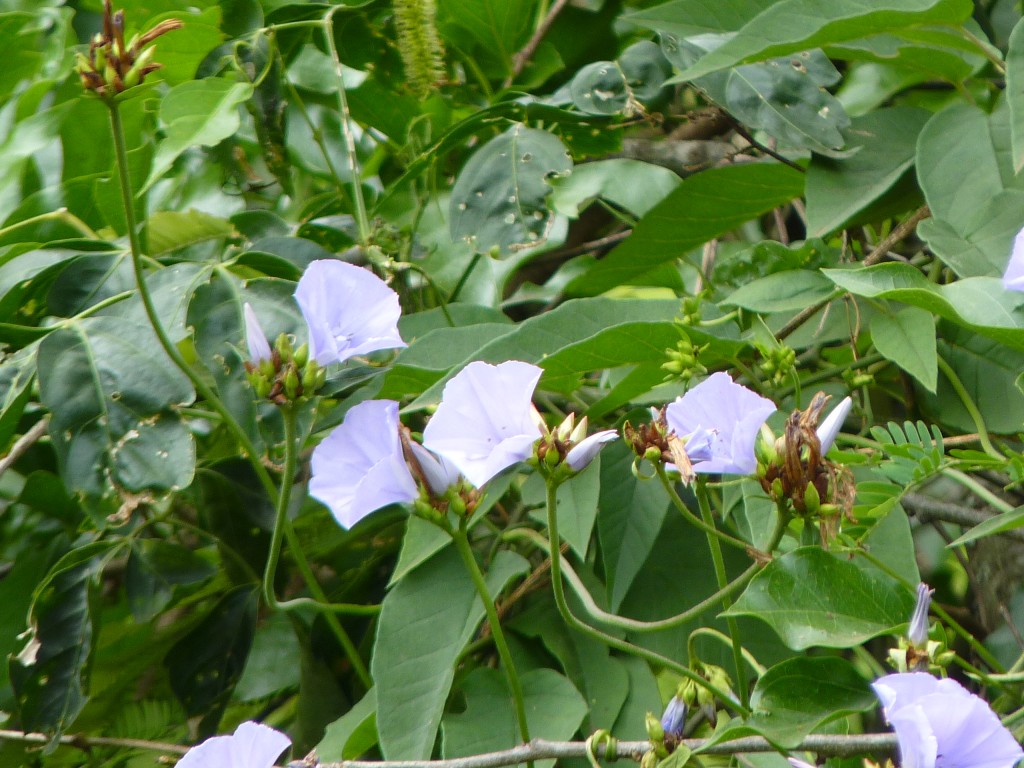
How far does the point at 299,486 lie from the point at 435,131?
1.32 feet

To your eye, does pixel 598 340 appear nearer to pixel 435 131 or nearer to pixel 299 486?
pixel 299 486

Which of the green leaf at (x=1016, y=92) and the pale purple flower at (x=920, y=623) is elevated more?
the green leaf at (x=1016, y=92)

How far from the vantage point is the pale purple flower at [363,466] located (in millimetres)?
542

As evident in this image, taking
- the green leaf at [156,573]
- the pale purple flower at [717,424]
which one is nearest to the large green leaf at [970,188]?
the pale purple flower at [717,424]

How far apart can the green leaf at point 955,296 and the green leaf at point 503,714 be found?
31cm

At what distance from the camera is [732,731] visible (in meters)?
0.48

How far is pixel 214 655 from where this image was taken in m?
0.83

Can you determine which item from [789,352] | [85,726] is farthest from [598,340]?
[85,726]

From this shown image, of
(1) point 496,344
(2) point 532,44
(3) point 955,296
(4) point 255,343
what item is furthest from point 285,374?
(2) point 532,44

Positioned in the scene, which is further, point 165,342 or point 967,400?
point 967,400

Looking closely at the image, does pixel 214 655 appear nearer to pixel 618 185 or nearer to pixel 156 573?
pixel 156 573

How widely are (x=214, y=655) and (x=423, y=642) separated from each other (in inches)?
9.6

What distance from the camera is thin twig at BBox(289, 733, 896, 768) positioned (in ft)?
1.59

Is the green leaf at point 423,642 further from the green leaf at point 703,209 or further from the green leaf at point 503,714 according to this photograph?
the green leaf at point 703,209
